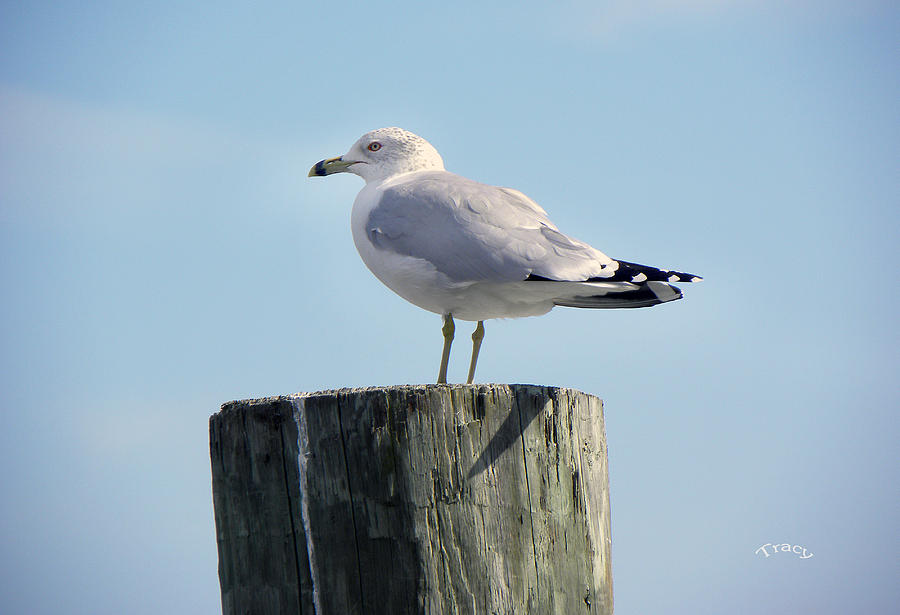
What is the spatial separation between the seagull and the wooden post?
170cm

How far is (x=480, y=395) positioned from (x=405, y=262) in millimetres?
2041

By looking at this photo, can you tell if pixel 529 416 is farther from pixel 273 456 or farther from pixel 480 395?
pixel 273 456

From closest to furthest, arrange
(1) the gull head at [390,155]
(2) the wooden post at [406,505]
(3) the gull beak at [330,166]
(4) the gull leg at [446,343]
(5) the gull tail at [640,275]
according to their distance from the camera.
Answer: (2) the wooden post at [406,505]
(5) the gull tail at [640,275]
(4) the gull leg at [446,343]
(1) the gull head at [390,155]
(3) the gull beak at [330,166]

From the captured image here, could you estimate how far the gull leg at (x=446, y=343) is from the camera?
4965 millimetres

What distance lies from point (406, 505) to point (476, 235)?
7.19 ft

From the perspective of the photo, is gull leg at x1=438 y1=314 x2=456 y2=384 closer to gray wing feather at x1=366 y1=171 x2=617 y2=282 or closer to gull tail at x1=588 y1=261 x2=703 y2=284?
gray wing feather at x1=366 y1=171 x2=617 y2=282

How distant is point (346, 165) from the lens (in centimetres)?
596

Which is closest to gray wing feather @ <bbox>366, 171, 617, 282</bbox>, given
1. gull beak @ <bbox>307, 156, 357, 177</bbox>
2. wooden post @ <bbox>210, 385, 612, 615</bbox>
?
gull beak @ <bbox>307, 156, 357, 177</bbox>

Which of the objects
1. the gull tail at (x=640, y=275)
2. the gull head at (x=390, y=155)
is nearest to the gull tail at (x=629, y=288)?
the gull tail at (x=640, y=275)

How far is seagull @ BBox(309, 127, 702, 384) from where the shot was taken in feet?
14.5

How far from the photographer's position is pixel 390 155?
228 inches

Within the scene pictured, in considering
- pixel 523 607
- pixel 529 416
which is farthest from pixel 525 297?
pixel 523 607

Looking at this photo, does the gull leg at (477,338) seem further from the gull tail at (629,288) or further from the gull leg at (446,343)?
the gull tail at (629,288)

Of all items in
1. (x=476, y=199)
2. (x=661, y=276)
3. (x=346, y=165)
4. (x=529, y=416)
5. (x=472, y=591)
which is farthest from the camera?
(x=346, y=165)
